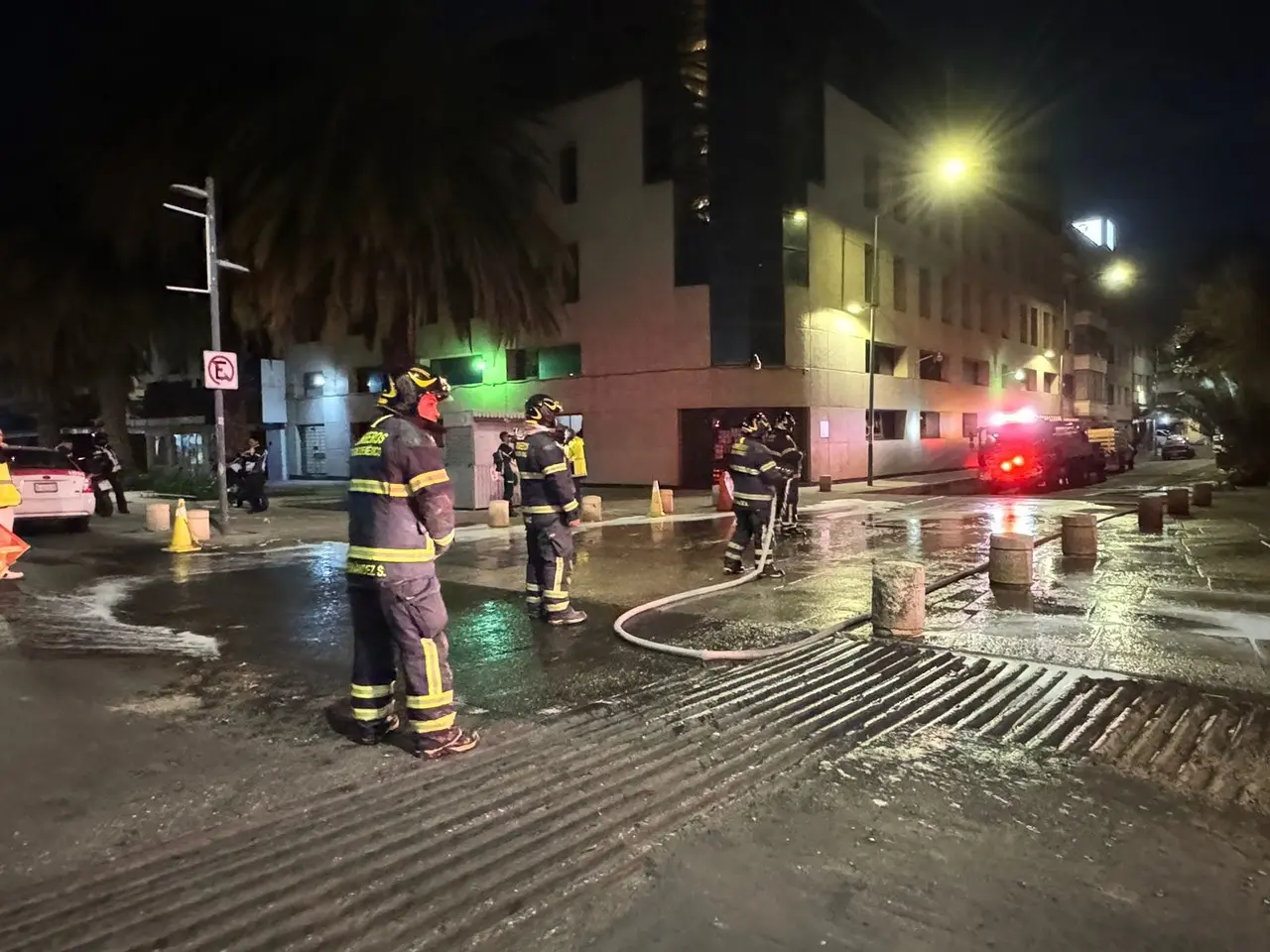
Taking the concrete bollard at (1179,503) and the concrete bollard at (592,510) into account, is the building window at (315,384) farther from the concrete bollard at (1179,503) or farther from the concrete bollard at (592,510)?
the concrete bollard at (1179,503)

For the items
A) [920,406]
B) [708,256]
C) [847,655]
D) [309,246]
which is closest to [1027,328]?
[920,406]

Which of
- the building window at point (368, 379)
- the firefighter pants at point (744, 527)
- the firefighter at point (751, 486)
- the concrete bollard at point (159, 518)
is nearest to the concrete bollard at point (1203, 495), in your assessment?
the firefighter at point (751, 486)

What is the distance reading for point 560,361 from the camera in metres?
31.4

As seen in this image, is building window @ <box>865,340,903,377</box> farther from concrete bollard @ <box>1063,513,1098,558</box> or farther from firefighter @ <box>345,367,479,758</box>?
firefighter @ <box>345,367,479,758</box>

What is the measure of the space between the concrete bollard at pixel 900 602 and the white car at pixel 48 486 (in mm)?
13000

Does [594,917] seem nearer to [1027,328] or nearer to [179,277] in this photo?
[179,277]

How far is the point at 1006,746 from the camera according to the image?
15.7 ft

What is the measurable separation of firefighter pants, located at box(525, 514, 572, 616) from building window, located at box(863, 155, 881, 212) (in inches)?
1092

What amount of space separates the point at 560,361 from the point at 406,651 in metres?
27.3

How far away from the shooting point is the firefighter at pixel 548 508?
7566mm

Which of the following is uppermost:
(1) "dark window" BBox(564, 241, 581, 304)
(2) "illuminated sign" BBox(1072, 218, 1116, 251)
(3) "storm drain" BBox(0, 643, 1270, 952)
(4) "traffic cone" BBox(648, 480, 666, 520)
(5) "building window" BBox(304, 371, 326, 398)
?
(2) "illuminated sign" BBox(1072, 218, 1116, 251)

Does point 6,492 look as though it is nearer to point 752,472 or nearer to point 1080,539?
point 752,472

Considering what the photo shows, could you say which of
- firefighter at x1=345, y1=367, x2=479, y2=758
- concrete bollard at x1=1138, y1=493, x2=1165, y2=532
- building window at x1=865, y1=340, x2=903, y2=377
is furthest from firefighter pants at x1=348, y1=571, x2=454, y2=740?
building window at x1=865, y1=340, x2=903, y2=377

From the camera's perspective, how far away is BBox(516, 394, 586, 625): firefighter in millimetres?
7566
